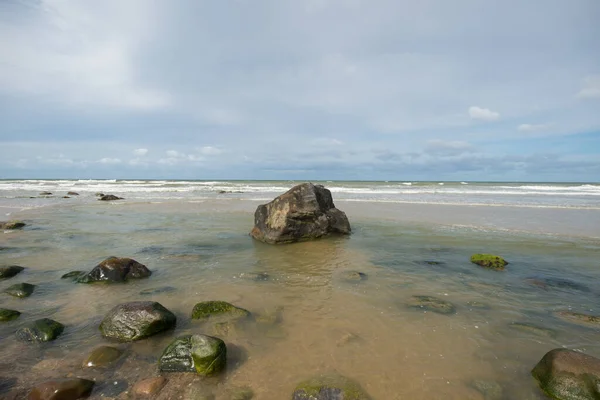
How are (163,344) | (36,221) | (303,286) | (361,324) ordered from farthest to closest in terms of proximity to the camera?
(36,221) < (303,286) < (361,324) < (163,344)

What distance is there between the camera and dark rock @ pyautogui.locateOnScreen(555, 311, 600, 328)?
470 centimetres

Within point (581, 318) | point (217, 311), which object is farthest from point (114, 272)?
point (581, 318)

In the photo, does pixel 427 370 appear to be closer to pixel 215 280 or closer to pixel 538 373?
pixel 538 373

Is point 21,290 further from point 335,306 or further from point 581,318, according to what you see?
point 581,318

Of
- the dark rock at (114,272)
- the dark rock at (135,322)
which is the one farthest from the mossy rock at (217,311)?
the dark rock at (114,272)

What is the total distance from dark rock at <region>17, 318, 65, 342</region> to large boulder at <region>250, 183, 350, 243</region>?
21.7 ft

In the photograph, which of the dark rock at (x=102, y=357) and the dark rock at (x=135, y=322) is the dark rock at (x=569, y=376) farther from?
the dark rock at (x=102, y=357)

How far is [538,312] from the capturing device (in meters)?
5.09

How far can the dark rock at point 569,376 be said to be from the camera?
125 inches

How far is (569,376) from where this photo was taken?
326 centimetres

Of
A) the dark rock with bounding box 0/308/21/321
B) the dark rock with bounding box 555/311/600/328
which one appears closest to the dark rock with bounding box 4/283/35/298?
the dark rock with bounding box 0/308/21/321

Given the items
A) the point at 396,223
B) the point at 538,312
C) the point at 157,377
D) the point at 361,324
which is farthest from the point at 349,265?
the point at 396,223

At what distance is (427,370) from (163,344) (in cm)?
330

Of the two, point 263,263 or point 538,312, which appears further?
point 263,263
